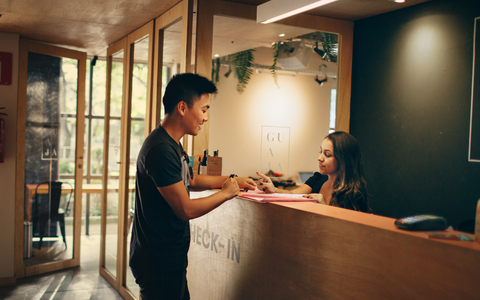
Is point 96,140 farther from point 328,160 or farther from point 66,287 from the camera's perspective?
point 328,160

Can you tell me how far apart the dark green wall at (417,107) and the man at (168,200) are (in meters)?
1.83

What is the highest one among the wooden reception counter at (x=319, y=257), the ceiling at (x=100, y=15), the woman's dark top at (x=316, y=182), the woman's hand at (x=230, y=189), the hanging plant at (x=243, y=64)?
the ceiling at (x=100, y=15)

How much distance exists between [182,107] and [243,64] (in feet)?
7.25

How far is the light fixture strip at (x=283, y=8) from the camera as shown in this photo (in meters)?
2.10

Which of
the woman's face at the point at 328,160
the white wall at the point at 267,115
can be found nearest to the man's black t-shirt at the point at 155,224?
the woman's face at the point at 328,160

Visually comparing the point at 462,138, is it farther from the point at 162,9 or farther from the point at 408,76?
the point at 162,9

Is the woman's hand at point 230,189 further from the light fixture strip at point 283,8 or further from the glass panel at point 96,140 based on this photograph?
the glass panel at point 96,140

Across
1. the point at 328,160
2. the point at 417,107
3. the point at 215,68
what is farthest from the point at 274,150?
the point at 328,160

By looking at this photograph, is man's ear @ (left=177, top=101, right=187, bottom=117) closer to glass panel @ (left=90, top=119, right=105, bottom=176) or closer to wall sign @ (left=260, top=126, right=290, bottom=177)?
wall sign @ (left=260, top=126, right=290, bottom=177)

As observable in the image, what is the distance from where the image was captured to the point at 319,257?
149cm

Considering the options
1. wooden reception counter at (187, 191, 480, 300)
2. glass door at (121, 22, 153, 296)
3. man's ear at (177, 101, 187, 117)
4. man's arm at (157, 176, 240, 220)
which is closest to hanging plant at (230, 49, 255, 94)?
glass door at (121, 22, 153, 296)

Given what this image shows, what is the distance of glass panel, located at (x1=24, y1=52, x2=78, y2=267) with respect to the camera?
15.1 feet

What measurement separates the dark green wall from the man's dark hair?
1938 mm

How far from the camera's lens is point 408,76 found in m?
3.04
